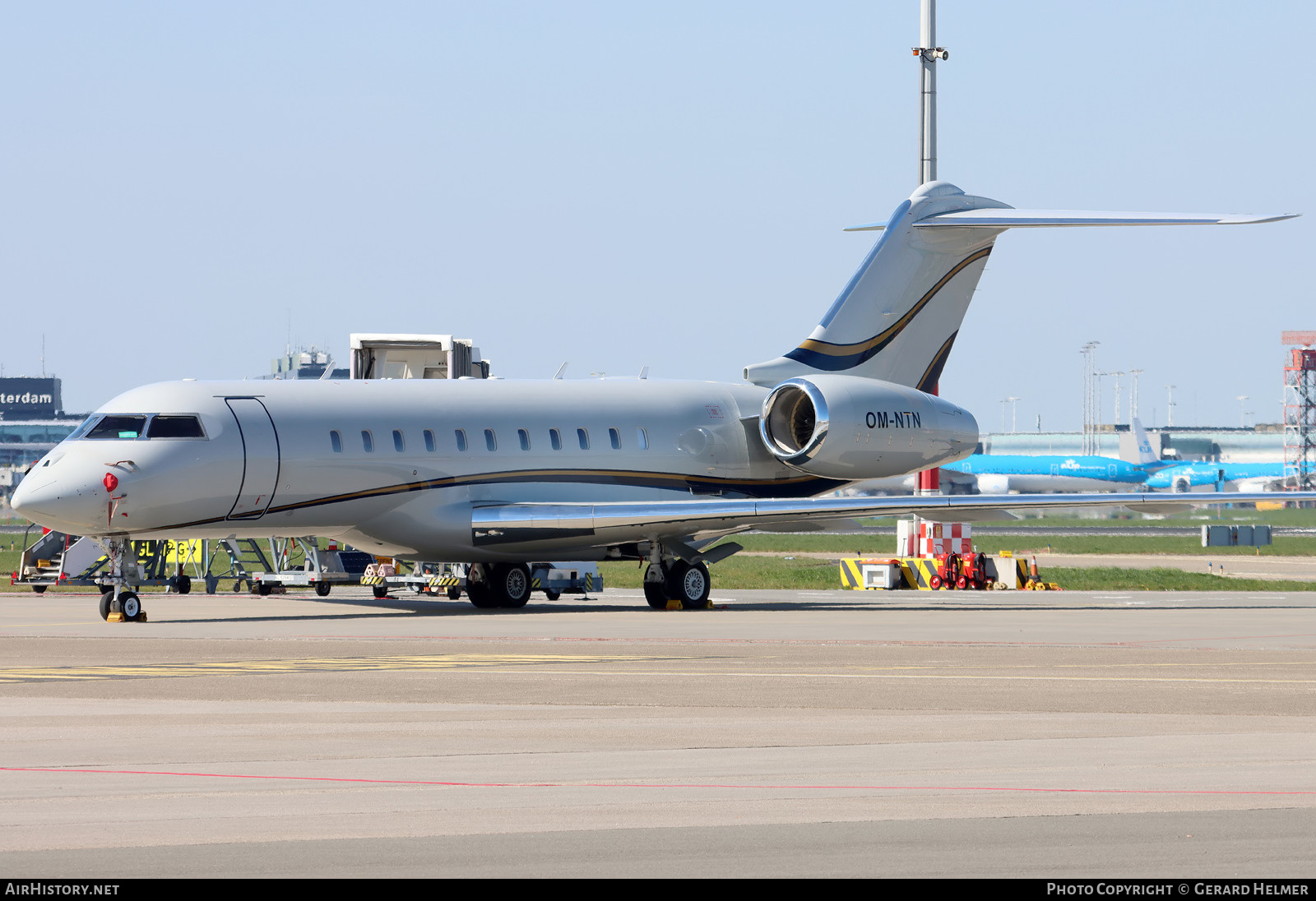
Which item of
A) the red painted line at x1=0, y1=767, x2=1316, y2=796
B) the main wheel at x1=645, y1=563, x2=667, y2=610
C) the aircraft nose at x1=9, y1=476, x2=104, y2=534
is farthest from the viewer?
the main wheel at x1=645, y1=563, x2=667, y2=610

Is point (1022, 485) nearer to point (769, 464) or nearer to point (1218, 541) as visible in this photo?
point (1218, 541)

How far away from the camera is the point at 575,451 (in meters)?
34.4

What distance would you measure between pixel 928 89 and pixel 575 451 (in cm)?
1355

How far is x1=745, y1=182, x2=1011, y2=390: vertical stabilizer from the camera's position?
125 feet

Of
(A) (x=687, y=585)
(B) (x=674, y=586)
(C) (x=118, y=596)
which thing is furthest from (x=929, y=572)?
(C) (x=118, y=596)

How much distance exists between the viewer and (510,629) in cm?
2716

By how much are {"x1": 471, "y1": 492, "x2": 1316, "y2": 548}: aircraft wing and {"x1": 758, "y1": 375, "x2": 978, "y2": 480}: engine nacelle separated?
2.75m

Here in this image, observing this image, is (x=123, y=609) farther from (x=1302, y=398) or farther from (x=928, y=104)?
(x=1302, y=398)

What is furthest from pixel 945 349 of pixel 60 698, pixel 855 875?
pixel 855 875

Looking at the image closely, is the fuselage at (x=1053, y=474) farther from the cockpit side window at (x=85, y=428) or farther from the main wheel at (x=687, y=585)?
the cockpit side window at (x=85, y=428)

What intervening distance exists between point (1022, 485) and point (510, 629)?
128350 mm

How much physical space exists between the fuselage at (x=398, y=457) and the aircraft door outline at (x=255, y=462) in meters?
0.03

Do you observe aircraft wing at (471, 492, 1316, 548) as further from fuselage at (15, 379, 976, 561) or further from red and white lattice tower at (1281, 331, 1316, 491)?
red and white lattice tower at (1281, 331, 1316, 491)

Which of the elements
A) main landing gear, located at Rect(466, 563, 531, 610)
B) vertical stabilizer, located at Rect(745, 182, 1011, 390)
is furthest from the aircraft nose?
vertical stabilizer, located at Rect(745, 182, 1011, 390)
